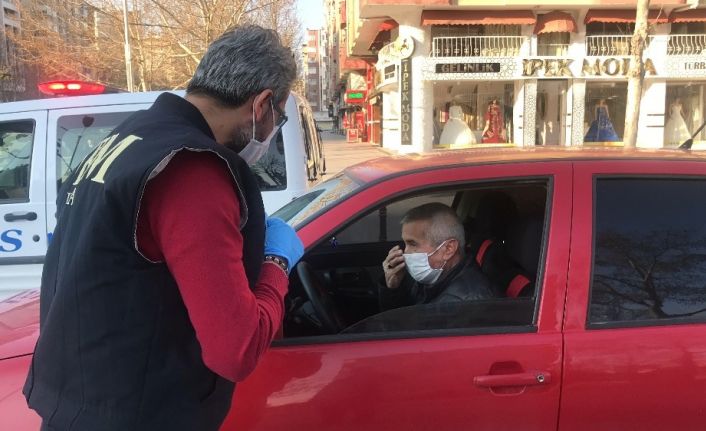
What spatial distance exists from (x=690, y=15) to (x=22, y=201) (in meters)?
20.2

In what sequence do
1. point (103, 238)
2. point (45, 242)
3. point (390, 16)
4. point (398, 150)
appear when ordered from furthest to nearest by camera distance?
point (398, 150) → point (390, 16) → point (45, 242) → point (103, 238)

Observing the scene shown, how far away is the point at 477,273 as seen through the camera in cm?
228

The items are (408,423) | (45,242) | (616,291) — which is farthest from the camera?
(45,242)

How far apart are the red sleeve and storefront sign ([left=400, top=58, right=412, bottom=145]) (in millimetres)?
18922

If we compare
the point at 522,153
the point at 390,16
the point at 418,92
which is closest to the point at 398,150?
the point at 418,92

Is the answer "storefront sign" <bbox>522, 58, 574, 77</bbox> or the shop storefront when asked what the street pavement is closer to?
the shop storefront

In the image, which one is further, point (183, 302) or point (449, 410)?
point (449, 410)

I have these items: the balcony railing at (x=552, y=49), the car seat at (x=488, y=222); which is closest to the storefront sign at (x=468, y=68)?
the balcony railing at (x=552, y=49)

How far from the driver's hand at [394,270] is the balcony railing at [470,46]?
59.4ft

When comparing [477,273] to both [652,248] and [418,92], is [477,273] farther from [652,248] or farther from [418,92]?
[418,92]

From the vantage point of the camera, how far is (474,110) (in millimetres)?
20875

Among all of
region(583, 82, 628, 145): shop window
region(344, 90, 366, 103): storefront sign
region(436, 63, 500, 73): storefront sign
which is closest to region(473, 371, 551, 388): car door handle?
region(436, 63, 500, 73): storefront sign

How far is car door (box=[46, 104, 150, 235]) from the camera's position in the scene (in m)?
4.33

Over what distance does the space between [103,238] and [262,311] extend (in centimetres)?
35
